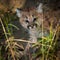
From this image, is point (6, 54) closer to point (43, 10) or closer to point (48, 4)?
point (43, 10)

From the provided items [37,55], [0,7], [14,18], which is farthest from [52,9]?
[37,55]

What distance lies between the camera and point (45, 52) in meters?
4.67

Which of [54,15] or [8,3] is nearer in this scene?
[54,15]

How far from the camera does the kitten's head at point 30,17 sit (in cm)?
618

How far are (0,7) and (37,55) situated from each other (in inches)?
131

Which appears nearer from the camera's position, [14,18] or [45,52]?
[45,52]

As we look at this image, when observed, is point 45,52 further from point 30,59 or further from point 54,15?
point 54,15

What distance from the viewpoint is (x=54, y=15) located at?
6.88 m

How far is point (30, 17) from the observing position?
6.38 metres

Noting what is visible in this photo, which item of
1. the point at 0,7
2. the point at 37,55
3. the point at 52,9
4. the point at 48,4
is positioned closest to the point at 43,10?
the point at 52,9

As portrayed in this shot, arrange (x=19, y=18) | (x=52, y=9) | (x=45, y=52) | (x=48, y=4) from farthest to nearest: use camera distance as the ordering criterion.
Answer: (x=48, y=4) → (x=52, y=9) → (x=19, y=18) → (x=45, y=52)

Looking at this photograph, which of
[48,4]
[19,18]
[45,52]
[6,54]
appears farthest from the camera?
[48,4]

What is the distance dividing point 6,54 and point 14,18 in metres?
2.35

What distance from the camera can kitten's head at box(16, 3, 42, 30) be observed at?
6177mm
